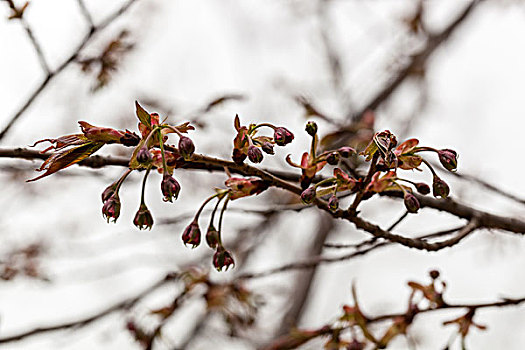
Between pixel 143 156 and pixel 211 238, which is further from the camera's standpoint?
pixel 211 238

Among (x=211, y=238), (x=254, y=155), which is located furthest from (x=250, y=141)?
(x=211, y=238)

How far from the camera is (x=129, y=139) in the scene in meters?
0.45

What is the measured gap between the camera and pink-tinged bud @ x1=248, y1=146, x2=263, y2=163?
447mm

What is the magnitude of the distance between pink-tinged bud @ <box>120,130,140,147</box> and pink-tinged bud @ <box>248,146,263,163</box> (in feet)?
0.30

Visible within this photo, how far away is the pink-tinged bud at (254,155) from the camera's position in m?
0.45

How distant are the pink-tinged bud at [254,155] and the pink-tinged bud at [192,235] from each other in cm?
10

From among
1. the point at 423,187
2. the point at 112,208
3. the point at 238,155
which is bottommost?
the point at 112,208

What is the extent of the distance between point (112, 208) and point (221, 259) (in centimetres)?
11

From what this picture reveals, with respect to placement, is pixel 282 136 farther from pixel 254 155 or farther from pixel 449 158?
pixel 449 158

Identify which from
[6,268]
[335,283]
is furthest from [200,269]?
[335,283]

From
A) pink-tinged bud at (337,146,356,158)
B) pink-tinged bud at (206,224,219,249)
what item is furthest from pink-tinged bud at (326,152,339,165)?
pink-tinged bud at (206,224,219,249)

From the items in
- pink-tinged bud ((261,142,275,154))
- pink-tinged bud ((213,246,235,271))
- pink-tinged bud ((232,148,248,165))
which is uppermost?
pink-tinged bud ((261,142,275,154))

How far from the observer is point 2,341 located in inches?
32.4

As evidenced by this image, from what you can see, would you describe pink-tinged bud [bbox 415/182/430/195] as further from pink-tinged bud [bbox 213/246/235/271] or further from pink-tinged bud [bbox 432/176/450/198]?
pink-tinged bud [bbox 213/246/235/271]
